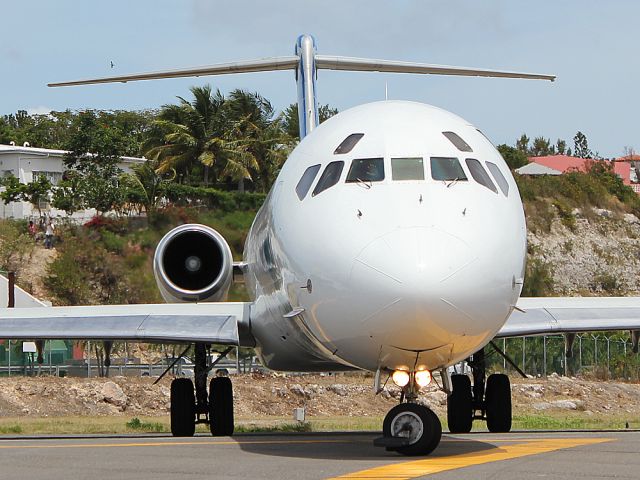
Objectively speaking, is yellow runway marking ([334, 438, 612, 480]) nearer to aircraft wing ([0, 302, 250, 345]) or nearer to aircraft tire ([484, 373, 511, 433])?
aircraft tire ([484, 373, 511, 433])

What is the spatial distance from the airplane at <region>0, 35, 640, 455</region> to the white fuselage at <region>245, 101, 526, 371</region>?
1cm

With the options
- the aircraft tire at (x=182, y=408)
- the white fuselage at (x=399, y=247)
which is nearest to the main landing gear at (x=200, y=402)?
the aircraft tire at (x=182, y=408)

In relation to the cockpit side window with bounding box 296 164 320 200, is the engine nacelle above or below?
below

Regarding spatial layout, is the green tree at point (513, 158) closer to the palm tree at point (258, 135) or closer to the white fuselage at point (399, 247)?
the palm tree at point (258, 135)

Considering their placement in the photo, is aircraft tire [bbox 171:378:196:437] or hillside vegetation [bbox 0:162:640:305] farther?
hillside vegetation [bbox 0:162:640:305]

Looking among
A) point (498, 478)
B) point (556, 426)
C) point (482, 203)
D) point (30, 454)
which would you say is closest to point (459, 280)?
point (482, 203)

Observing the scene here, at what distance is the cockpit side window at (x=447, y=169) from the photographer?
471 inches

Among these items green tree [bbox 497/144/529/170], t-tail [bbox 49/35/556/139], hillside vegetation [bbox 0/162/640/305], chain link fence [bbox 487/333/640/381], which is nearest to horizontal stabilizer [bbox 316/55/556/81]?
t-tail [bbox 49/35/556/139]

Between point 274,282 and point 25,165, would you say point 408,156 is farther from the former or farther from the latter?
point 25,165

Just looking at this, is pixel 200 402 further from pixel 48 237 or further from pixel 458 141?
pixel 48 237

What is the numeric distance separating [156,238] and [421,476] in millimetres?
38972

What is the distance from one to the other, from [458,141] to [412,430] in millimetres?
2883

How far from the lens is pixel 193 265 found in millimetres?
18797

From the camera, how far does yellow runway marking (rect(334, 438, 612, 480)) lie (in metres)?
9.92
